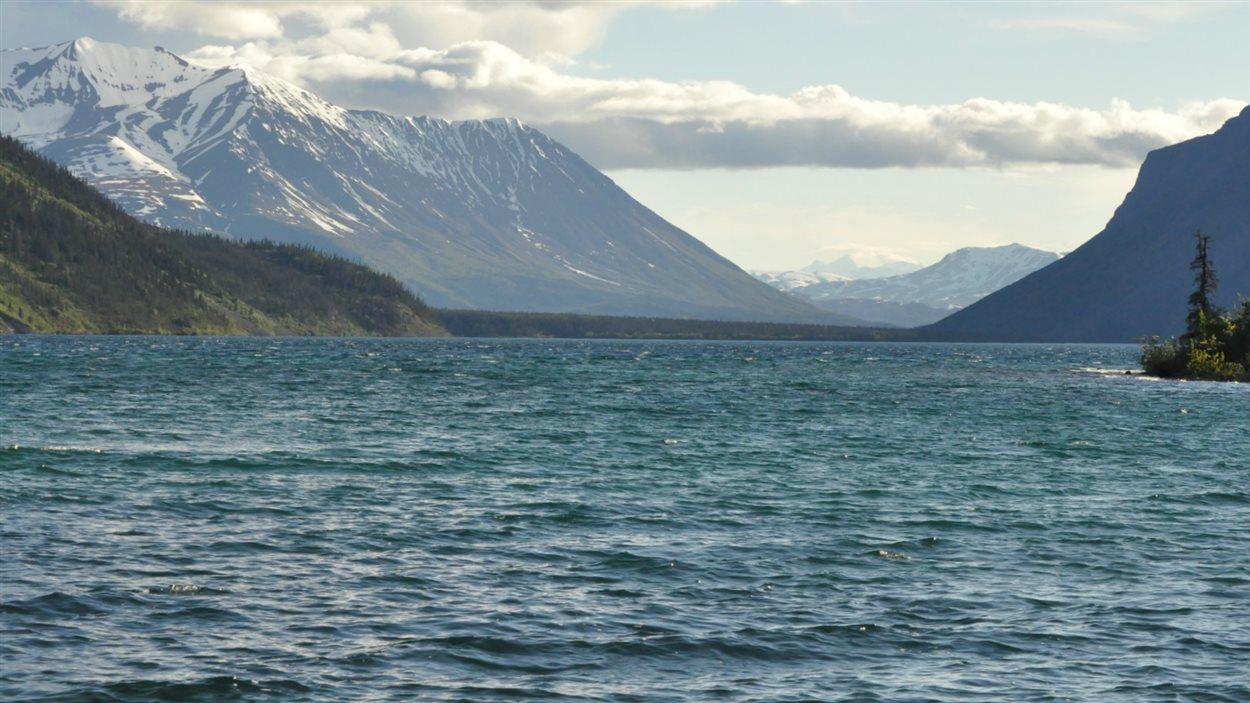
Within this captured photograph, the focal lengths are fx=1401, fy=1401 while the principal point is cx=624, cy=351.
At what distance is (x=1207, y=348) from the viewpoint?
15775 cm

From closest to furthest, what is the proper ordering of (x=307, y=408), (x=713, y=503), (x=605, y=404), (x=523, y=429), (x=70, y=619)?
(x=70, y=619), (x=713, y=503), (x=523, y=429), (x=307, y=408), (x=605, y=404)

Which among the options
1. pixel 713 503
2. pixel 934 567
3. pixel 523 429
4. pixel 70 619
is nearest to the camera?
pixel 70 619

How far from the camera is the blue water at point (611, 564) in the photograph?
24.0 metres

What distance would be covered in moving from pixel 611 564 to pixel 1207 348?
14009 cm

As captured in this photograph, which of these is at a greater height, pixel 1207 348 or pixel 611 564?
pixel 1207 348

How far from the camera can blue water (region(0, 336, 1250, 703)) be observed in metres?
24.0

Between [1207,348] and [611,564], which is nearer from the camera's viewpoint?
[611,564]

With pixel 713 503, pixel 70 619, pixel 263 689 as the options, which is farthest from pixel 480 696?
pixel 713 503

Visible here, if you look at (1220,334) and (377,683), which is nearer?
(377,683)

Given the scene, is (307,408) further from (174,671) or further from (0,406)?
(174,671)

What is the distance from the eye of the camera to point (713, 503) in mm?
46594

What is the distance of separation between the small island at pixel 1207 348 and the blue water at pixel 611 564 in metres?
83.0

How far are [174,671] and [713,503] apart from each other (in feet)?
83.7

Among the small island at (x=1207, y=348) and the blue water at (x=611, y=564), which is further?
the small island at (x=1207, y=348)
